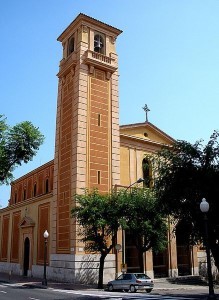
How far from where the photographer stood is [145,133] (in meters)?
39.0

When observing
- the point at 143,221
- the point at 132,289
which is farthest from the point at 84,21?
the point at 132,289

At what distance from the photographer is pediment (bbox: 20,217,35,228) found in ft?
125

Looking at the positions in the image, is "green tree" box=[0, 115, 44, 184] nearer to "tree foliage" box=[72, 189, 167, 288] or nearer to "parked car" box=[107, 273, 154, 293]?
"tree foliage" box=[72, 189, 167, 288]

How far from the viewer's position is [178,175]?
774 inches

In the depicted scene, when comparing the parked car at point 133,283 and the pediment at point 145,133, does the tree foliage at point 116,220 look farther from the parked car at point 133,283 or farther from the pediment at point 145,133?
the pediment at point 145,133

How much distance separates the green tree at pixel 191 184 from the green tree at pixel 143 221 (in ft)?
20.3

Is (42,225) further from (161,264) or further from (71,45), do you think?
(71,45)

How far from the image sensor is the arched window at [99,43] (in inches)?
1428

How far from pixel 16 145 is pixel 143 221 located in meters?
11.1

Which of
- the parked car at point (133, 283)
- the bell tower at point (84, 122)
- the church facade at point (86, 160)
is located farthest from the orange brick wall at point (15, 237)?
the parked car at point (133, 283)

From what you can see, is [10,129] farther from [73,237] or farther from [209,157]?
[209,157]

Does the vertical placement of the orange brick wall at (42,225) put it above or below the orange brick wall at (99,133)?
below

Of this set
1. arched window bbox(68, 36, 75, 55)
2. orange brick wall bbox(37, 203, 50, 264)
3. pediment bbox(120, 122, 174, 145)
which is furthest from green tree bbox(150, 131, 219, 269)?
arched window bbox(68, 36, 75, 55)

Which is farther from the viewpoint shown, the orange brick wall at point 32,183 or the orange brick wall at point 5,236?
the orange brick wall at point 5,236
